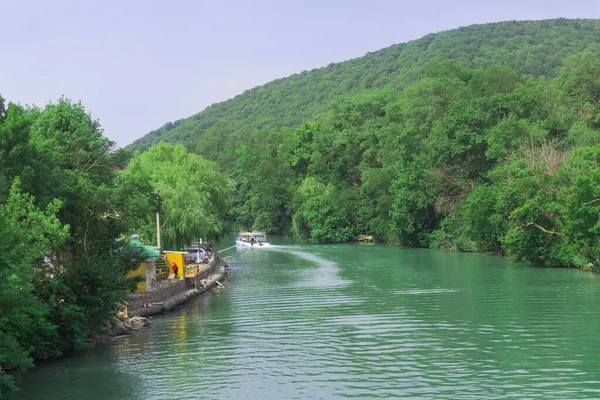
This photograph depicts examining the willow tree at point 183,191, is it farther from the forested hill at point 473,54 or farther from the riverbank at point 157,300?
the forested hill at point 473,54

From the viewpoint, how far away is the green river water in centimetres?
2305

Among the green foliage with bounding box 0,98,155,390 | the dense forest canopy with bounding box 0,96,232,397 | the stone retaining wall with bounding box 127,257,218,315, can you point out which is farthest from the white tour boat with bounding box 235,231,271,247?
the green foliage with bounding box 0,98,155,390

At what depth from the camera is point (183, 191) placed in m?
54.8

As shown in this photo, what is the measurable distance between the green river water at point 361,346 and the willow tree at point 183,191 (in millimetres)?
6969

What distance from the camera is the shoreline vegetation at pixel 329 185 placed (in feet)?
92.8

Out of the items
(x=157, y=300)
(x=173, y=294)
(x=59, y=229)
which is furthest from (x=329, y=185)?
(x=59, y=229)

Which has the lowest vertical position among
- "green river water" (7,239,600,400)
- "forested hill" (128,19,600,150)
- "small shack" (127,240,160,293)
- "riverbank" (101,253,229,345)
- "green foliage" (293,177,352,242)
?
"green river water" (7,239,600,400)

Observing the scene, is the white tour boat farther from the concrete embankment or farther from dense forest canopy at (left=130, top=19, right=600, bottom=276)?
the concrete embankment

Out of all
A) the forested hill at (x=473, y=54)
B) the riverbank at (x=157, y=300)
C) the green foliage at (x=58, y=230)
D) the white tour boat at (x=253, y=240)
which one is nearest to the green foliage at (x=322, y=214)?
the white tour boat at (x=253, y=240)

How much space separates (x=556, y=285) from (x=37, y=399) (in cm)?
3170

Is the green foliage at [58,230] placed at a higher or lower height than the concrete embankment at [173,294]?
higher

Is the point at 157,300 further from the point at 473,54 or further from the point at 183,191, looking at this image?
the point at 473,54

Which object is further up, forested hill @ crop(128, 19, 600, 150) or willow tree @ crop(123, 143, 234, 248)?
forested hill @ crop(128, 19, 600, 150)

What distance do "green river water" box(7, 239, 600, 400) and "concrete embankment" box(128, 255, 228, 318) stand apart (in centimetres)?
82
